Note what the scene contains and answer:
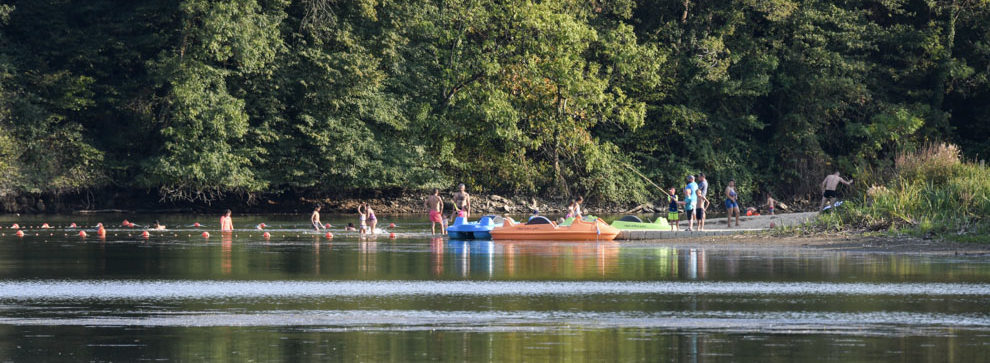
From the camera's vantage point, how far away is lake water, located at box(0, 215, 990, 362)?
14.8 metres

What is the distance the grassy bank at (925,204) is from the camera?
32500 millimetres

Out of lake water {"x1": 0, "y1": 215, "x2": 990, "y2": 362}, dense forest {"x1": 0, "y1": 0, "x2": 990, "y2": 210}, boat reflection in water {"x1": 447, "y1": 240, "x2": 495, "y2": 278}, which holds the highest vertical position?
dense forest {"x1": 0, "y1": 0, "x2": 990, "y2": 210}

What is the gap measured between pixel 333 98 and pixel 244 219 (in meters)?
8.81

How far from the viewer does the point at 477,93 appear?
64188mm

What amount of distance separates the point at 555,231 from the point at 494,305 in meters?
18.2

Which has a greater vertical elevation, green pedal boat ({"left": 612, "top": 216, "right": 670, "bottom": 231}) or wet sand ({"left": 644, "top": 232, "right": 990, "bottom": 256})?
green pedal boat ({"left": 612, "top": 216, "right": 670, "bottom": 231})

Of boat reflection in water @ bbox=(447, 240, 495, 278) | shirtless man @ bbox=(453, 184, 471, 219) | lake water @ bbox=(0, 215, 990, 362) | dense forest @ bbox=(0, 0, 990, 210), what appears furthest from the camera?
dense forest @ bbox=(0, 0, 990, 210)

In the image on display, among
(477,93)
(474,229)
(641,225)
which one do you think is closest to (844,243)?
(641,225)

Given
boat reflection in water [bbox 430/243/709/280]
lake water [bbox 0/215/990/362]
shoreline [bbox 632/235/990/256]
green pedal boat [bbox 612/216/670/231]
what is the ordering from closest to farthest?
1. lake water [bbox 0/215/990/362]
2. boat reflection in water [bbox 430/243/709/280]
3. shoreline [bbox 632/235/990/256]
4. green pedal boat [bbox 612/216/670/231]

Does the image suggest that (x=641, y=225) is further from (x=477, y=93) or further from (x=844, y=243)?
(x=477, y=93)

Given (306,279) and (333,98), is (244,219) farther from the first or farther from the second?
(306,279)

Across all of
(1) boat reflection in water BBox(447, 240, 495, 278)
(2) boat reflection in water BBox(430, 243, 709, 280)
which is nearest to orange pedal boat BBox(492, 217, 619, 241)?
(2) boat reflection in water BBox(430, 243, 709, 280)

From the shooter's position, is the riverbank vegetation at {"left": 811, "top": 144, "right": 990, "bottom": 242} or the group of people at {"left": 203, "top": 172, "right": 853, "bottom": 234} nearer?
the riverbank vegetation at {"left": 811, "top": 144, "right": 990, "bottom": 242}

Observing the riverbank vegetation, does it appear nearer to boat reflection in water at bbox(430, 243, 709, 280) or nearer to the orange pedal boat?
boat reflection in water at bbox(430, 243, 709, 280)
